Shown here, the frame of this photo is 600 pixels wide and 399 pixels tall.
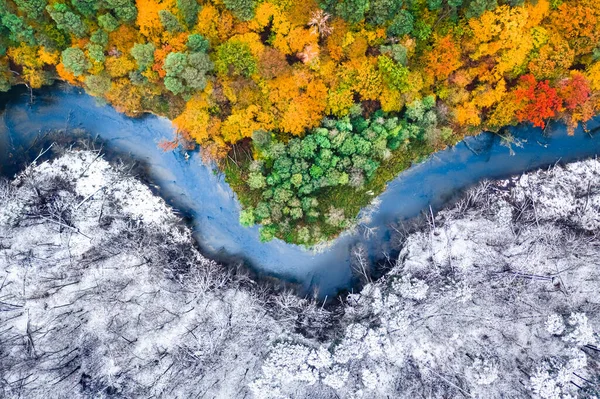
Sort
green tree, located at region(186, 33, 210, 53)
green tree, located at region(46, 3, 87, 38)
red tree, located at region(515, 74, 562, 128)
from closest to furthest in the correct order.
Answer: green tree, located at region(46, 3, 87, 38)
green tree, located at region(186, 33, 210, 53)
red tree, located at region(515, 74, 562, 128)

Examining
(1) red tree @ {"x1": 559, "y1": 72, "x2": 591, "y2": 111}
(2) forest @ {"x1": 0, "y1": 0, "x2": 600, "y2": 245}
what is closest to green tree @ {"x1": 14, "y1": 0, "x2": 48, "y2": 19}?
(2) forest @ {"x1": 0, "y1": 0, "x2": 600, "y2": 245}

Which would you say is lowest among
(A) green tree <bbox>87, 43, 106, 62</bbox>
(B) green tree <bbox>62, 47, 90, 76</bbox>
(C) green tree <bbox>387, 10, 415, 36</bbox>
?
(B) green tree <bbox>62, 47, 90, 76</bbox>

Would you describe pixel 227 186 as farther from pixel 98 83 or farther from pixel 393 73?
pixel 393 73

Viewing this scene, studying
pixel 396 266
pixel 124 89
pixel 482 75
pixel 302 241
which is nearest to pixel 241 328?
pixel 302 241

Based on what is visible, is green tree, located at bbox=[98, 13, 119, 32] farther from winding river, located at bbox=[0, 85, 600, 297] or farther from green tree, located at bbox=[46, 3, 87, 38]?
winding river, located at bbox=[0, 85, 600, 297]

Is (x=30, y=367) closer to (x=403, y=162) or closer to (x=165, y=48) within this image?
(x=165, y=48)
